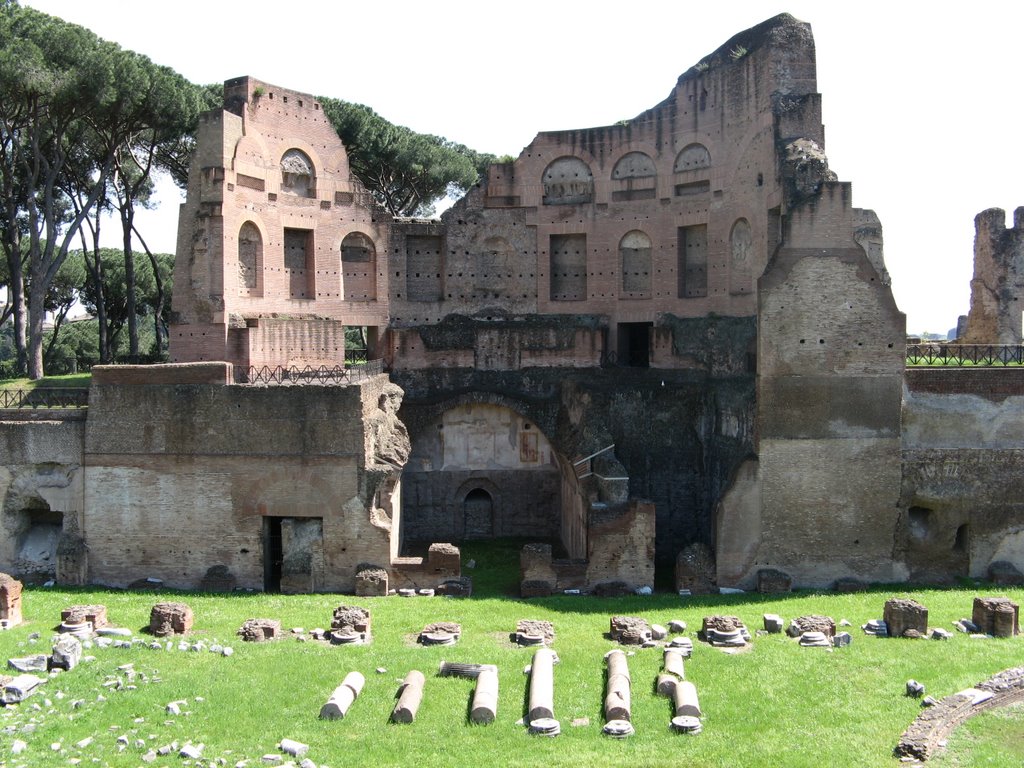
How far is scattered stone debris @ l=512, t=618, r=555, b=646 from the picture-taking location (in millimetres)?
13445

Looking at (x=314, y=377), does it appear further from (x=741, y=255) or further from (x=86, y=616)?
(x=741, y=255)

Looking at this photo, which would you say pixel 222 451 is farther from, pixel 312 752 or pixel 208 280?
pixel 312 752

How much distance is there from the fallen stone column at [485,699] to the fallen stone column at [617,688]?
129 cm

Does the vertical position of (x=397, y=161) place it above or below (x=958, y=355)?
above

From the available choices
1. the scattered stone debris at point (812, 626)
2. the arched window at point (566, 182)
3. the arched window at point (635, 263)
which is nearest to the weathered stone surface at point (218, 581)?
the scattered stone debris at point (812, 626)

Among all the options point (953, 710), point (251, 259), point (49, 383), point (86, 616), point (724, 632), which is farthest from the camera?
point (251, 259)

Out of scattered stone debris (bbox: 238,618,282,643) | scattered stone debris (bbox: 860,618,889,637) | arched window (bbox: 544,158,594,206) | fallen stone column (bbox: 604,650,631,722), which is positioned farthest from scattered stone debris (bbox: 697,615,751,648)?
arched window (bbox: 544,158,594,206)

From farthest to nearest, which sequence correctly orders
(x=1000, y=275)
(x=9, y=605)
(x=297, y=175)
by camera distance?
1. (x=1000, y=275)
2. (x=297, y=175)
3. (x=9, y=605)

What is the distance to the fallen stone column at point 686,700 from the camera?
10.6m

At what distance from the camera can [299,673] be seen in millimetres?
12062

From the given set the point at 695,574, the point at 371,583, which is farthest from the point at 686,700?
the point at 371,583

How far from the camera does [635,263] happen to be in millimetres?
23688

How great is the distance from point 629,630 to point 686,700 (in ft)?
9.11

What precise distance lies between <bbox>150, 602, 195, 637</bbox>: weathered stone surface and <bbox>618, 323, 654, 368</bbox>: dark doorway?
1315cm
